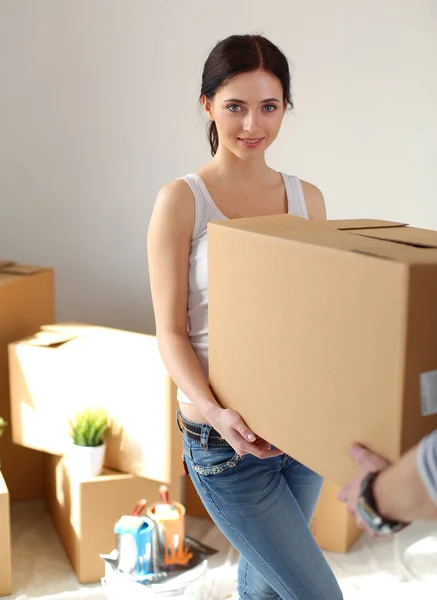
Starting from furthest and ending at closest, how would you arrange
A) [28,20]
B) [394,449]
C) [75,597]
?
[28,20] < [75,597] < [394,449]

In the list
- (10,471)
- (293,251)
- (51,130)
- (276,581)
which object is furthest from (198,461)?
(51,130)

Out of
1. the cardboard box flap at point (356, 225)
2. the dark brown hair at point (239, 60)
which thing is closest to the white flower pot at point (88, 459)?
the dark brown hair at point (239, 60)

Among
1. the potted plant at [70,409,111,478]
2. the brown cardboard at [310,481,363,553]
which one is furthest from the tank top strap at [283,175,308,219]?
the brown cardboard at [310,481,363,553]

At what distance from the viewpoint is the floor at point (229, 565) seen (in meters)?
1.98

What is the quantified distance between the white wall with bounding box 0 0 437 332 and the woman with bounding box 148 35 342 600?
1.23m

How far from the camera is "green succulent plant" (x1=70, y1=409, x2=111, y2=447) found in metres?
1.97

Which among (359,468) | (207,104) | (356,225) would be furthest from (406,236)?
(207,104)

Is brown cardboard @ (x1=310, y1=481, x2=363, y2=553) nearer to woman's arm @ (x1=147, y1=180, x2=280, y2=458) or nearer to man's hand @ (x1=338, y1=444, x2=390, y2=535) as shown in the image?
woman's arm @ (x1=147, y1=180, x2=280, y2=458)

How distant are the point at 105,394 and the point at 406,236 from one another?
1.26 meters

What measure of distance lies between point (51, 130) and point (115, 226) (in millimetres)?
365

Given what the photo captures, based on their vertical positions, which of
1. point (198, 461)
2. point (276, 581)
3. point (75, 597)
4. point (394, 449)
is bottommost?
point (75, 597)

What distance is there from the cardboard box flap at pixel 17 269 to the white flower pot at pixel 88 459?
0.58 meters

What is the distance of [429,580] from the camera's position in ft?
6.72

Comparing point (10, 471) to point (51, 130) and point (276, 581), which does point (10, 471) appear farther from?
point (276, 581)
